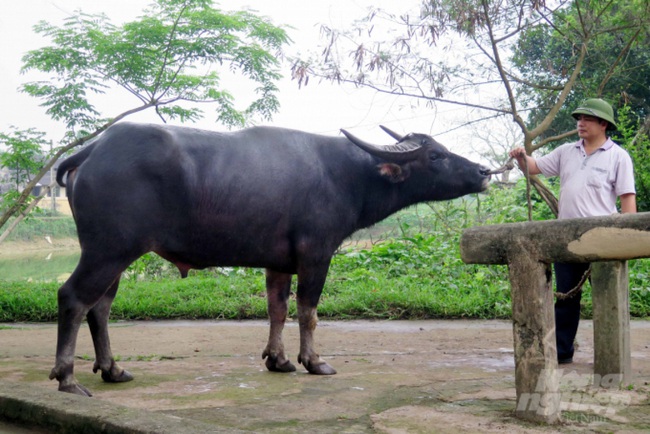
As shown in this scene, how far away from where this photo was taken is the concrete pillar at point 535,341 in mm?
3234

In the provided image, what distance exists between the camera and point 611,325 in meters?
4.13

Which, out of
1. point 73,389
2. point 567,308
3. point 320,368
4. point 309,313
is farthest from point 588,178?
point 73,389

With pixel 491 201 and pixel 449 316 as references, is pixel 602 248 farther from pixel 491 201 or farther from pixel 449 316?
pixel 491 201

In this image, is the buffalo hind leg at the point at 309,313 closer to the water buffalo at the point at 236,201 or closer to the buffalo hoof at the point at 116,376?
the water buffalo at the point at 236,201

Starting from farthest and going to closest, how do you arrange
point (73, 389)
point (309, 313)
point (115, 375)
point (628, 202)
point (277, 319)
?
point (277, 319), point (309, 313), point (628, 202), point (115, 375), point (73, 389)

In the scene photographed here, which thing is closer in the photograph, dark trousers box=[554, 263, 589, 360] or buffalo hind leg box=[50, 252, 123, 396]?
buffalo hind leg box=[50, 252, 123, 396]

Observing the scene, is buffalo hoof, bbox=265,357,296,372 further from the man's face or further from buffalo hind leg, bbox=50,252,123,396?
the man's face

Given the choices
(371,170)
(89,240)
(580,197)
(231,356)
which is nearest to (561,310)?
(580,197)

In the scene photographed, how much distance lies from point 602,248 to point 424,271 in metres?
6.04

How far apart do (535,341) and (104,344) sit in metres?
2.60

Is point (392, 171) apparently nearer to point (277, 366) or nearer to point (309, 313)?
point (309, 313)

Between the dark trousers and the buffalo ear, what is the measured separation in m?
1.21

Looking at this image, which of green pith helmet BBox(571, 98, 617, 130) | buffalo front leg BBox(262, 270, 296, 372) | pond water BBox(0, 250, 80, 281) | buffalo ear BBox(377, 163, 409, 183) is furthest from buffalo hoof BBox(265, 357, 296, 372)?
pond water BBox(0, 250, 80, 281)

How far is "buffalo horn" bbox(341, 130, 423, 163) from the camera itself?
484cm
